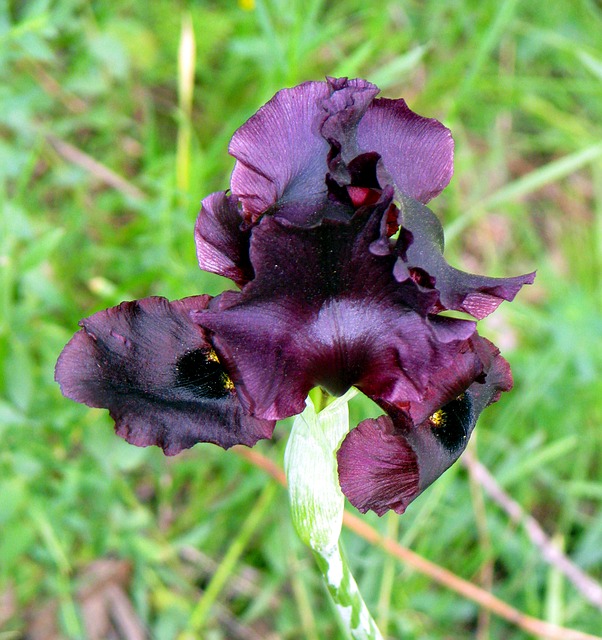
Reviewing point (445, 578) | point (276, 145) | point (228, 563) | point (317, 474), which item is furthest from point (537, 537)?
point (276, 145)

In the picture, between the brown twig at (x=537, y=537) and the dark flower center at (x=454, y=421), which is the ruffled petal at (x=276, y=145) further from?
the brown twig at (x=537, y=537)

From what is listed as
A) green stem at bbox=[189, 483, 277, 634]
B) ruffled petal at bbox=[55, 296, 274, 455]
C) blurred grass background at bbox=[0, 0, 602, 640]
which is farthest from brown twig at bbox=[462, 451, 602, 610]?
ruffled petal at bbox=[55, 296, 274, 455]

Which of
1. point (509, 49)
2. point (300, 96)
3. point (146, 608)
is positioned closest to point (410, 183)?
point (300, 96)

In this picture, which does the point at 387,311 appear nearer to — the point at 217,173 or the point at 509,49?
the point at 217,173

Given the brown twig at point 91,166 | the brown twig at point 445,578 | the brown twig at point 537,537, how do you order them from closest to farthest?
the brown twig at point 445,578 → the brown twig at point 537,537 → the brown twig at point 91,166

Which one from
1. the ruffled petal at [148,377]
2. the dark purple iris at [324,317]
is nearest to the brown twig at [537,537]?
the dark purple iris at [324,317]
